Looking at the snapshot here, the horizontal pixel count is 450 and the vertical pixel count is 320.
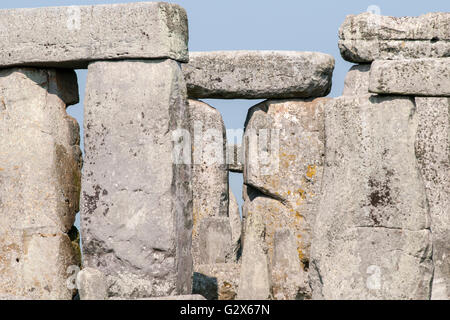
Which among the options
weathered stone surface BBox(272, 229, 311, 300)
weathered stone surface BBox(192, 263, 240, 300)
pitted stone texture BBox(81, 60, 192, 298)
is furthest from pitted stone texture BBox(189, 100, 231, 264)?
pitted stone texture BBox(81, 60, 192, 298)

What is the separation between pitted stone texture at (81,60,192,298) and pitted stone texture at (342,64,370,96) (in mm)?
3711

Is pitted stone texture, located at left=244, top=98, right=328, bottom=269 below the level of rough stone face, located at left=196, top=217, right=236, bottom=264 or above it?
above

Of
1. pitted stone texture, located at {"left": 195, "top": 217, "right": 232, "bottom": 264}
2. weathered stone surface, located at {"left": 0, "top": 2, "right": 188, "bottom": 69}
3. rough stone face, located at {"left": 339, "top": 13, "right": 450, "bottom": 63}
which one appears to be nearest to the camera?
weathered stone surface, located at {"left": 0, "top": 2, "right": 188, "bottom": 69}

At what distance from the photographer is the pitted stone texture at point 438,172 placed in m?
12.1

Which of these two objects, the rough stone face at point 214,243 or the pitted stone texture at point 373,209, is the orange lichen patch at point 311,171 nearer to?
the rough stone face at point 214,243

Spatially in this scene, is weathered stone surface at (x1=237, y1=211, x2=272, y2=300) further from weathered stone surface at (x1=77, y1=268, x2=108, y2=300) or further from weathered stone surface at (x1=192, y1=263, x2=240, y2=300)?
weathered stone surface at (x1=77, y1=268, x2=108, y2=300)

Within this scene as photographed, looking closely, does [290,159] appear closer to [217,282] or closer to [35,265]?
[217,282]

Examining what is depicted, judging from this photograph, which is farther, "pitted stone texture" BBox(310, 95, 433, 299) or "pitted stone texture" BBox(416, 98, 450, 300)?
"pitted stone texture" BBox(416, 98, 450, 300)

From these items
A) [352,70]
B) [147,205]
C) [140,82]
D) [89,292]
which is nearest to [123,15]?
[140,82]

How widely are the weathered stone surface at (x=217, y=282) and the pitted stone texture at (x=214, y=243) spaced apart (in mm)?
845

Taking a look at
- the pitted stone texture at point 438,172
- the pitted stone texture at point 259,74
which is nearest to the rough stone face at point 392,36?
the pitted stone texture at point 259,74

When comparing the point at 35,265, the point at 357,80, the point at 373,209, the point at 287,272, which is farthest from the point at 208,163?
the point at 373,209

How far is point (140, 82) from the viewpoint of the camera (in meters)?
10.6

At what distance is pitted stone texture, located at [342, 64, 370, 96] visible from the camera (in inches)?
552
